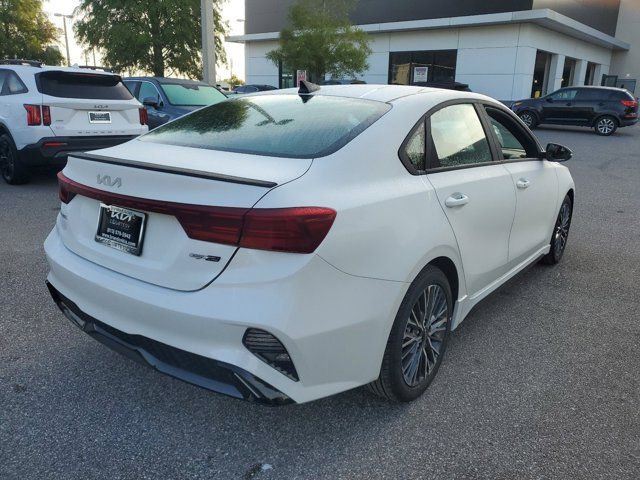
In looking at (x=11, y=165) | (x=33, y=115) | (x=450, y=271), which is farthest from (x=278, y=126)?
(x=11, y=165)

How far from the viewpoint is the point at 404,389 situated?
2.67 meters

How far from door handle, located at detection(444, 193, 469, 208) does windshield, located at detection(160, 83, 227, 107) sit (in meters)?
8.19

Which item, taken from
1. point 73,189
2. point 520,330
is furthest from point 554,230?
point 73,189

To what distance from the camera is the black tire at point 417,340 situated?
2514 mm

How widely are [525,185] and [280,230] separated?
7.79 feet

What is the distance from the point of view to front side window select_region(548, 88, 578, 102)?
20.0 metres

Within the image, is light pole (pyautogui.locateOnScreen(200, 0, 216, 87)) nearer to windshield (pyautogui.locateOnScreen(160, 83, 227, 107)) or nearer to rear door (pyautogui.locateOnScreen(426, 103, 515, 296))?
windshield (pyautogui.locateOnScreen(160, 83, 227, 107))

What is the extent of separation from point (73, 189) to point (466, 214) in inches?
80.4

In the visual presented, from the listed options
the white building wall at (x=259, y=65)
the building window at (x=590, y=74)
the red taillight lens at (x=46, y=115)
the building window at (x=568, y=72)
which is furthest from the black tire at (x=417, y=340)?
the building window at (x=590, y=74)

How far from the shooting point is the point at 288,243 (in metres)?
2.02

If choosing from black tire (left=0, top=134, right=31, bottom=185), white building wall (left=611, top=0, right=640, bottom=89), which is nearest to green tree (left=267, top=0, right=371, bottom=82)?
black tire (left=0, top=134, right=31, bottom=185)

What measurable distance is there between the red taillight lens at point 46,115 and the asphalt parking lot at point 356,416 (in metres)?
4.17

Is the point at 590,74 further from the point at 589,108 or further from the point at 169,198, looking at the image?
the point at 169,198

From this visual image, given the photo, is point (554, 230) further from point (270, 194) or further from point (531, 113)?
point (531, 113)
